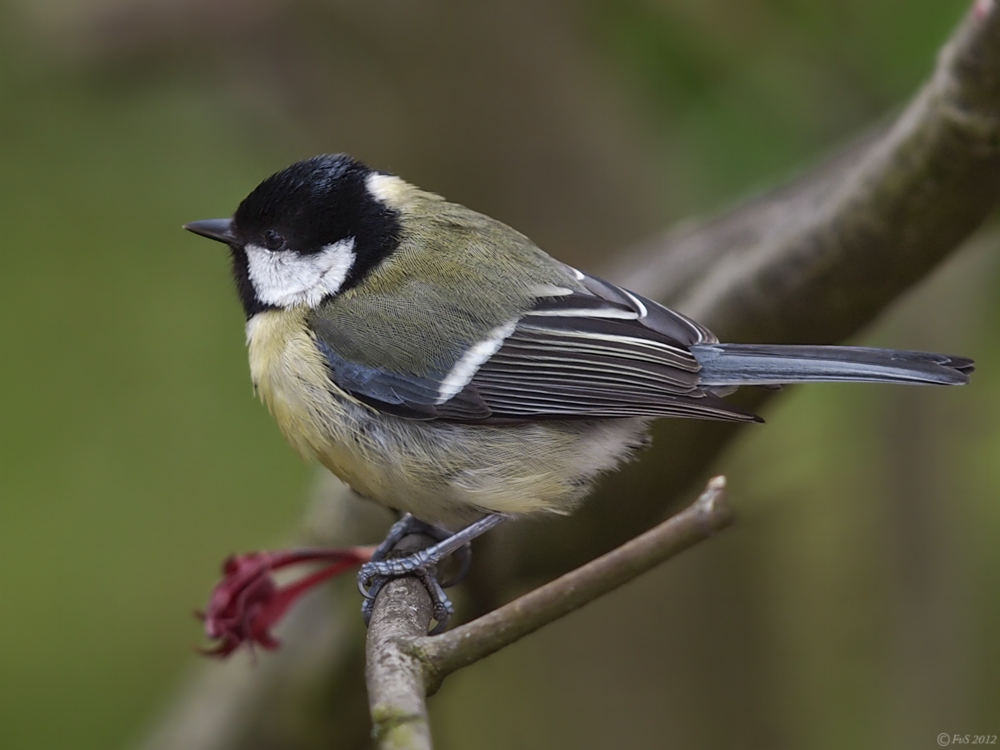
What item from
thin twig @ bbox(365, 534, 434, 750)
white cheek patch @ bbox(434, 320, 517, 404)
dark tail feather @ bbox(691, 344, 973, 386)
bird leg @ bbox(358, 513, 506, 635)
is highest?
white cheek patch @ bbox(434, 320, 517, 404)

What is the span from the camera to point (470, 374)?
150cm

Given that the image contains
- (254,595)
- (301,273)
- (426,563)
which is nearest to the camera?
(426,563)

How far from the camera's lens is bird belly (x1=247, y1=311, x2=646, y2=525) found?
1.48m

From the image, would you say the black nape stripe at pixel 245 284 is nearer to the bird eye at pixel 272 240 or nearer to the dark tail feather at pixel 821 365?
the bird eye at pixel 272 240

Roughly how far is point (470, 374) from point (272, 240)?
1.33ft

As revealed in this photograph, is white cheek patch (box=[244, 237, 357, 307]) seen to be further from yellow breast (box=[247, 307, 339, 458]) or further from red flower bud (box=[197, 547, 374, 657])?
red flower bud (box=[197, 547, 374, 657])

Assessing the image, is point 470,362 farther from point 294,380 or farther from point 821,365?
point 821,365

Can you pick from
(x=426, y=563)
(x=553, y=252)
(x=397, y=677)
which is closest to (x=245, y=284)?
(x=426, y=563)

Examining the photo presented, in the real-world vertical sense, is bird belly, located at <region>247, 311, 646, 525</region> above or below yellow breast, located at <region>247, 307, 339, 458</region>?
below

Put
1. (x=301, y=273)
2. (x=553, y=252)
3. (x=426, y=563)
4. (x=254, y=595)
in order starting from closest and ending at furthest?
1. (x=426, y=563)
2. (x=254, y=595)
3. (x=301, y=273)
4. (x=553, y=252)

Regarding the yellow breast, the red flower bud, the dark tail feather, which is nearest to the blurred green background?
the dark tail feather

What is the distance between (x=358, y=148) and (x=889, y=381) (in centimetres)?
180

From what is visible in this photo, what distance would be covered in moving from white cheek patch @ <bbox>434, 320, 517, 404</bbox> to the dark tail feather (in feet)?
0.90

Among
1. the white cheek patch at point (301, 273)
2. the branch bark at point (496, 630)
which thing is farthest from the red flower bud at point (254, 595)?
the branch bark at point (496, 630)
